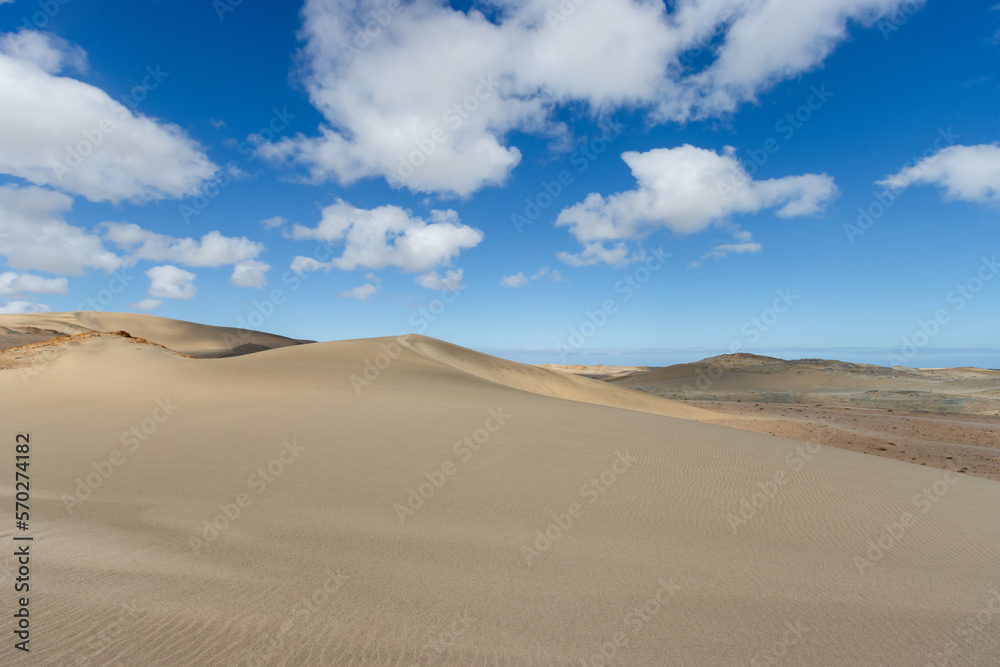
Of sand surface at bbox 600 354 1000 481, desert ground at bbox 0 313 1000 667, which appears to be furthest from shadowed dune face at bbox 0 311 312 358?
desert ground at bbox 0 313 1000 667

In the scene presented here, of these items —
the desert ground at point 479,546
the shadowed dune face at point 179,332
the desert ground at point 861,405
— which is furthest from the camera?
the shadowed dune face at point 179,332

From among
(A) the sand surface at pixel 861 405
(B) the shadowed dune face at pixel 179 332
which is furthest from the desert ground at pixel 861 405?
(B) the shadowed dune face at pixel 179 332

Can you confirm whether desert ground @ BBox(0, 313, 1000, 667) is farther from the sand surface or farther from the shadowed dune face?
the shadowed dune face

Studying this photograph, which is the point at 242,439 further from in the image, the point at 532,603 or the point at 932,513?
the point at 932,513

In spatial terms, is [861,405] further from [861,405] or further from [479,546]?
[479,546]

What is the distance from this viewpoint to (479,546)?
12.5 feet

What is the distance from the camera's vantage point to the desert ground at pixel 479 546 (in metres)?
2.60

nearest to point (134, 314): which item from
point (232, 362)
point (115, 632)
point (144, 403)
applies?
point (232, 362)

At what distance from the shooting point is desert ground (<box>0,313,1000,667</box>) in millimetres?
2596

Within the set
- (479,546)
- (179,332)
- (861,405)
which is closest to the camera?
(479,546)

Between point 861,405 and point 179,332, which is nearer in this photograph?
point 861,405

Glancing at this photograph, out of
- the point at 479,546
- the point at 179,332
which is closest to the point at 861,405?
the point at 479,546

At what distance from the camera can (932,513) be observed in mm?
5176

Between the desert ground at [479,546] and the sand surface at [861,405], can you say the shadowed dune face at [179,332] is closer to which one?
the sand surface at [861,405]
